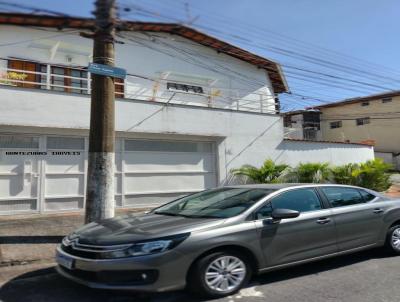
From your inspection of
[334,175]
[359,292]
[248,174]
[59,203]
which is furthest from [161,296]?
[334,175]

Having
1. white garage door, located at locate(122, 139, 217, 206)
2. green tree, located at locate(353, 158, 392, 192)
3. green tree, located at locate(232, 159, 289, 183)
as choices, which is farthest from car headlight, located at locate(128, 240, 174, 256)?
green tree, located at locate(353, 158, 392, 192)

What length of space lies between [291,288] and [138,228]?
2011mm

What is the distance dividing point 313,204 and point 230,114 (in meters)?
9.14

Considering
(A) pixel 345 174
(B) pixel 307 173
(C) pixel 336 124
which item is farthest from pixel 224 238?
(C) pixel 336 124

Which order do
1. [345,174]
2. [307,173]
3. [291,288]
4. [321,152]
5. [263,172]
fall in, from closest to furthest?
1. [291,288]
2. [263,172]
3. [307,173]
4. [345,174]
5. [321,152]

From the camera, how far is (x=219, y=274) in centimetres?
529

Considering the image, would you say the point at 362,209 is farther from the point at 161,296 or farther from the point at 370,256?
the point at 161,296

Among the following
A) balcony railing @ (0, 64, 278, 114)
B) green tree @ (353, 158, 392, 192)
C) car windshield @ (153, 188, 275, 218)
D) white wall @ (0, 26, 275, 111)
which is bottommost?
car windshield @ (153, 188, 275, 218)

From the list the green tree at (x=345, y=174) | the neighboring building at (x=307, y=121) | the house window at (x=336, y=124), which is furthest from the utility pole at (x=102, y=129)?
the house window at (x=336, y=124)

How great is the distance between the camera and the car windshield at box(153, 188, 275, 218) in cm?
592

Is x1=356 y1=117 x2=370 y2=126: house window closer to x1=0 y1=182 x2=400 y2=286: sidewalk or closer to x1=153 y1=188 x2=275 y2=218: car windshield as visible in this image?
x1=0 y1=182 x2=400 y2=286: sidewalk

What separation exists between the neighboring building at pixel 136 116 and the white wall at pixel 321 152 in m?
0.06

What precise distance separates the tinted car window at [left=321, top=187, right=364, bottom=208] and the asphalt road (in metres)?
0.91

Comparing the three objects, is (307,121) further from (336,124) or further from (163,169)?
(163,169)
